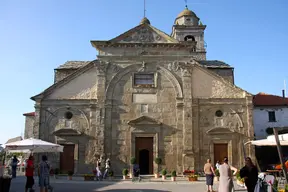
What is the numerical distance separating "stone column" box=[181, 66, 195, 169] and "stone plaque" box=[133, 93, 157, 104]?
8.63ft

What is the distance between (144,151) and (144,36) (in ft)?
32.8

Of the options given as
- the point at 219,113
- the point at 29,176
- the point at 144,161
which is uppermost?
the point at 219,113

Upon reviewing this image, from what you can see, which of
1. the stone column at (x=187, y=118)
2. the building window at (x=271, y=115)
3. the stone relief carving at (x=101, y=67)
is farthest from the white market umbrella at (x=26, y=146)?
the building window at (x=271, y=115)

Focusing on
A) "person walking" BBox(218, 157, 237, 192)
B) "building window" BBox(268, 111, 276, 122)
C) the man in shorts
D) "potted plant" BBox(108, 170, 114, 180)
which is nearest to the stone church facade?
"potted plant" BBox(108, 170, 114, 180)

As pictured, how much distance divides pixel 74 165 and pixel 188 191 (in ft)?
41.0

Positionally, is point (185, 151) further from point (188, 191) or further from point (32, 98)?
point (32, 98)

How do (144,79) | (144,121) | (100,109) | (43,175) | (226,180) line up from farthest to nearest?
(144,79) → (100,109) → (144,121) → (43,175) → (226,180)

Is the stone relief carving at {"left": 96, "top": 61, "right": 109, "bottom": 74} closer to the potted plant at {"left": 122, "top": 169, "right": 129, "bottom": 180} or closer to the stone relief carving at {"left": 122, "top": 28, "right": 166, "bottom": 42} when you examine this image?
the stone relief carving at {"left": 122, "top": 28, "right": 166, "bottom": 42}

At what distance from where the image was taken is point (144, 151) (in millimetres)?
26406

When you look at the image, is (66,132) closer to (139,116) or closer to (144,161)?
(139,116)

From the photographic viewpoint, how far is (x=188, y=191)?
15930 millimetres

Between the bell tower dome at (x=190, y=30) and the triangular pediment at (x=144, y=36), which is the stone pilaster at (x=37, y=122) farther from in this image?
the bell tower dome at (x=190, y=30)

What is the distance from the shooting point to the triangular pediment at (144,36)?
27.6m

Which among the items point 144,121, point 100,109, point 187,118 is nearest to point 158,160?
point 144,121
